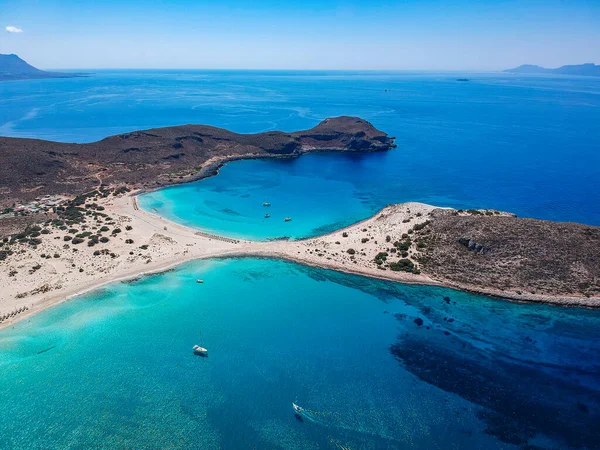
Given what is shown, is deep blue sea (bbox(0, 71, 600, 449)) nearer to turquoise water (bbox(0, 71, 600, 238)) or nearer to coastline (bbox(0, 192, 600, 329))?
coastline (bbox(0, 192, 600, 329))

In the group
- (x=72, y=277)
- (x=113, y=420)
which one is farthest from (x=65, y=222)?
(x=113, y=420)

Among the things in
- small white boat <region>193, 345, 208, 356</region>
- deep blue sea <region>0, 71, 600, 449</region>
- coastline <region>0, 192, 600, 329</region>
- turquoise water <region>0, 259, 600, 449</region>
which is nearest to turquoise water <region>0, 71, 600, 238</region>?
coastline <region>0, 192, 600, 329</region>

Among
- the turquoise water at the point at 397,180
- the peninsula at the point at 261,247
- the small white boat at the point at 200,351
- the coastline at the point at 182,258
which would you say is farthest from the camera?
the turquoise water at the point at 397,180

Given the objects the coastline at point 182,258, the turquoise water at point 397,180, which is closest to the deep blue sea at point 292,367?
the coastline at point 182,258

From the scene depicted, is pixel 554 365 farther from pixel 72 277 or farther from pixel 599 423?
pixel 72 277

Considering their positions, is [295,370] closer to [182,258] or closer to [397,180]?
[182,258]

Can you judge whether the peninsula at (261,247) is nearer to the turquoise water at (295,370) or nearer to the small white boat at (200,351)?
the turquoise water at (295,370)

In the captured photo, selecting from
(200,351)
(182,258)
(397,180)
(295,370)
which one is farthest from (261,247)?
(397,180)
